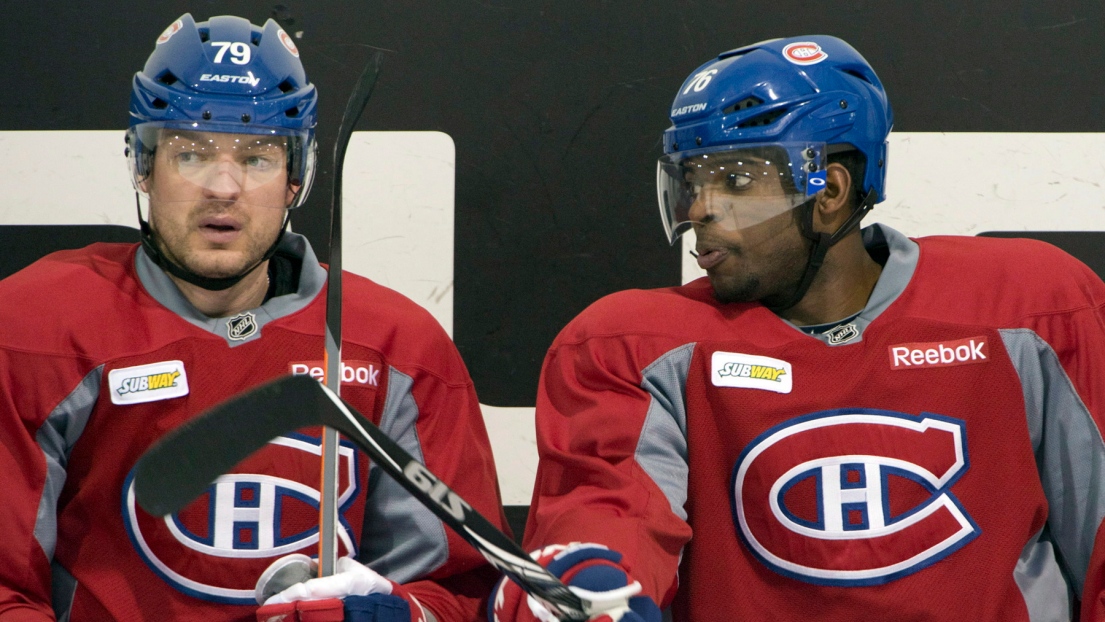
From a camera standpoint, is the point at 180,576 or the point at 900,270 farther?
the point at 900,270

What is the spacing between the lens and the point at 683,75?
2.11 m

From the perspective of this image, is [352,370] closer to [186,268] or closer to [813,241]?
[186,268]

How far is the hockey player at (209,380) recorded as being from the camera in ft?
5.11

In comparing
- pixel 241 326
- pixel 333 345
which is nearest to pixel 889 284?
pixel 333 345

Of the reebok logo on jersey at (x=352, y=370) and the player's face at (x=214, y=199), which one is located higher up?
the player's face at (x=214, y=199)

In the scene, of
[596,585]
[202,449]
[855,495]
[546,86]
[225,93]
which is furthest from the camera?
[546,86]

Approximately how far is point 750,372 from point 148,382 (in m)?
0.79

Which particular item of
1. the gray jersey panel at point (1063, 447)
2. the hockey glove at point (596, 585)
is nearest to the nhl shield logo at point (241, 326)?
the hockey glove at point (596, 585)

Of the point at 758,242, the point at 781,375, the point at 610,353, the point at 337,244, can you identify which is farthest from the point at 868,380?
the point at 337,244

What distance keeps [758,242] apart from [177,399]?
81 centimetres

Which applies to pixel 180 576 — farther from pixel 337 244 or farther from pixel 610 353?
pixel 610 353

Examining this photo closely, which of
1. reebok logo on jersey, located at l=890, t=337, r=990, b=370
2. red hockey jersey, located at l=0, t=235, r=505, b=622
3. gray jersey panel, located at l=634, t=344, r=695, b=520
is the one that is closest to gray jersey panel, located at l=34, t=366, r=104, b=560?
red hockey jersey, located at l=0, t=235, r=505, b=622

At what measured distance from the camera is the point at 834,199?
1.73 metres

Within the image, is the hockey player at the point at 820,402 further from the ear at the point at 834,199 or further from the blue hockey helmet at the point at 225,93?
the blue hockey helmet at the point at 225,93
